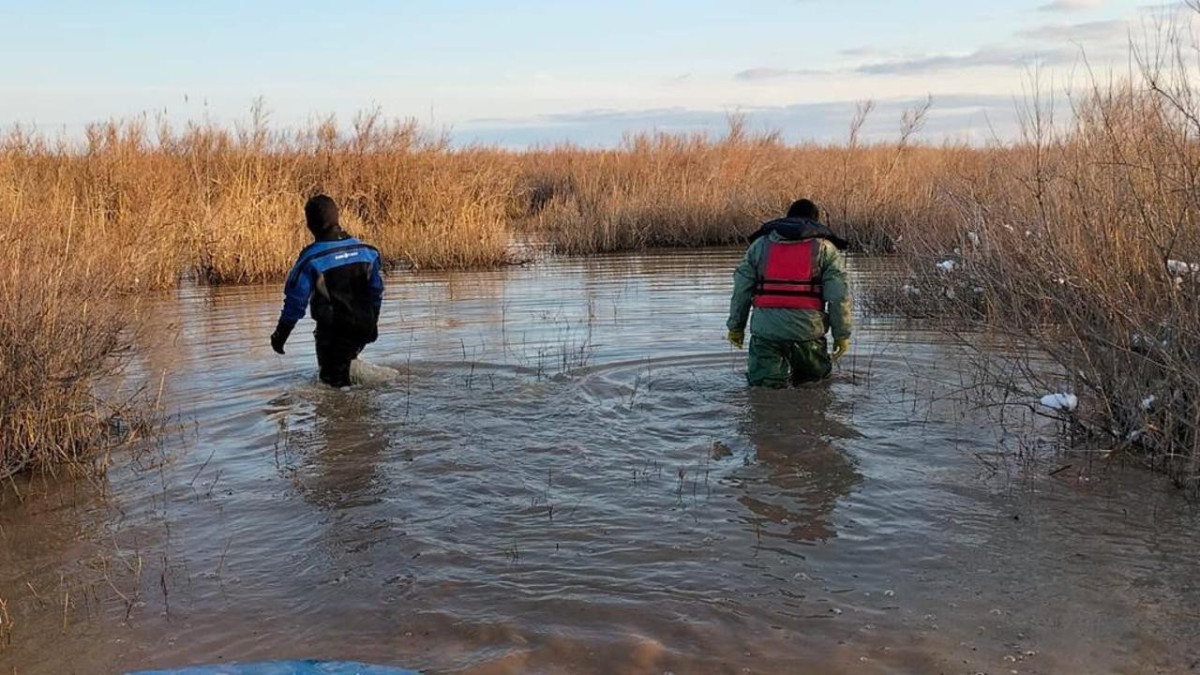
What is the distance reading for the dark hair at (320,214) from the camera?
7.55 m

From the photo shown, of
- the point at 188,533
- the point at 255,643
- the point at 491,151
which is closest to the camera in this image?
the point at 255,643

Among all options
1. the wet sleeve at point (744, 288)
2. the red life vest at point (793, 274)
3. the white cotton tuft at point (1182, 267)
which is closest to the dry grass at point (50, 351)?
the wet sleeve at point (744, 288)

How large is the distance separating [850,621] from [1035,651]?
2.24 feet

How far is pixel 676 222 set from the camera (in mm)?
20422

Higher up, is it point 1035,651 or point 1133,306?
point 1133,306

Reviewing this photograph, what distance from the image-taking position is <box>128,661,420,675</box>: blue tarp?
3670 millimetres

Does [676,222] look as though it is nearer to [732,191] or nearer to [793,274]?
[732,191]

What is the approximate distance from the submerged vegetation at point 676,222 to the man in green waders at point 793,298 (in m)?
0.98

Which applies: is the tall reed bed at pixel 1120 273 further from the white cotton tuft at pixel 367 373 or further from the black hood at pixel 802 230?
the white cotton tuft at pixel 367 373

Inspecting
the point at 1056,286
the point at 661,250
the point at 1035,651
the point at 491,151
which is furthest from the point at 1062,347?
the point at 491,151

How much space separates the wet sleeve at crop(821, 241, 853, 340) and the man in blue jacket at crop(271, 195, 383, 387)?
3.52m

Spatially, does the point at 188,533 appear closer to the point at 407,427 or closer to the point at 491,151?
the point at 407,427

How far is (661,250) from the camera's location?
1992 cm

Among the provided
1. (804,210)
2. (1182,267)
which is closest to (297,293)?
(804,210)
